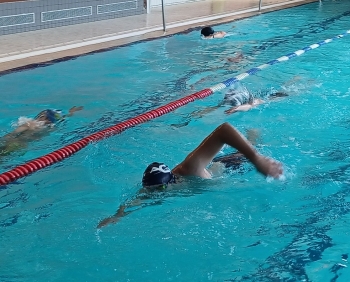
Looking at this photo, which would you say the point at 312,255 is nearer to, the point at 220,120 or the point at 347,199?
the point at 347,199

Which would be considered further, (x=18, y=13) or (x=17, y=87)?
(x=18, y=13)

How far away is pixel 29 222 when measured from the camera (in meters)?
3.51

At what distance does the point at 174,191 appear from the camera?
138 inches

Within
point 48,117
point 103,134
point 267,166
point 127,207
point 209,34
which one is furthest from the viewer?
point 209,34

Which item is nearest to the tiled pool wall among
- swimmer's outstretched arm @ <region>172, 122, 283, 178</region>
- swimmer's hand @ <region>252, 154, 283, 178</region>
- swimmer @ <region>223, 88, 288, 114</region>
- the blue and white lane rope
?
the blue and white lane rope

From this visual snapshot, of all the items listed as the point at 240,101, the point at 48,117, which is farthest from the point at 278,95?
the point at 48,117

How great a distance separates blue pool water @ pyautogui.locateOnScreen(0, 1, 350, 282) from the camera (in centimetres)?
306

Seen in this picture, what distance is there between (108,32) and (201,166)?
670 cm

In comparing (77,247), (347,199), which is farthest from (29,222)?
(347,199)

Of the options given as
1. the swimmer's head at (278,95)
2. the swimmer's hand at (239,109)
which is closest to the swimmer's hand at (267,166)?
the swimmer's hand at (239,109)

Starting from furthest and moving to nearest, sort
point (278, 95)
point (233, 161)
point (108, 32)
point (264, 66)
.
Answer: point (108, 32) < point (264, 66) < point (278, 95) < point (233, 161)

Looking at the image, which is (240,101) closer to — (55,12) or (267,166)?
(267,166)

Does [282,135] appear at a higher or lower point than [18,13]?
lower

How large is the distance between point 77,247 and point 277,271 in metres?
Answer: 1.16
